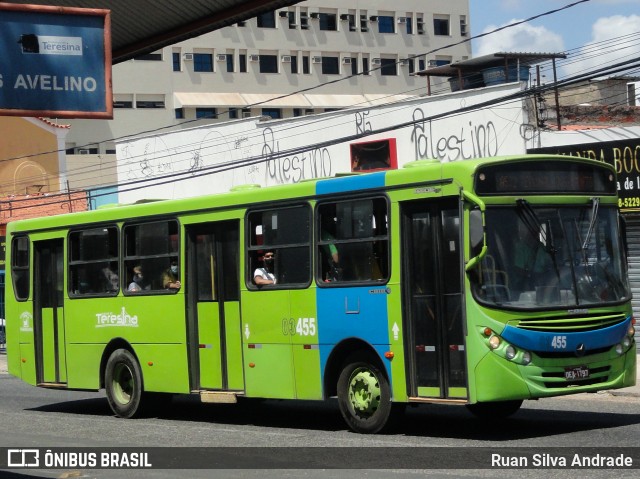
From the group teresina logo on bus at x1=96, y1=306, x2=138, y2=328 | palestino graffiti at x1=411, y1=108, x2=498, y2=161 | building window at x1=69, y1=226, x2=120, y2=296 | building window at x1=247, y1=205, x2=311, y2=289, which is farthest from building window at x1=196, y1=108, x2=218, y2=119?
building window at x1=247, y1=205, x2=311, y2=289

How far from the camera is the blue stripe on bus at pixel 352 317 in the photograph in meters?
13.7

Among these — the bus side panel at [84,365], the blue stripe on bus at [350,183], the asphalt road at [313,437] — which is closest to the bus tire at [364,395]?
the asphalt road at [313,437]

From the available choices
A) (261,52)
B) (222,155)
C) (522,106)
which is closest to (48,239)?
(522,106)

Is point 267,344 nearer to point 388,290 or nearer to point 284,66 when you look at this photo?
point 388,290

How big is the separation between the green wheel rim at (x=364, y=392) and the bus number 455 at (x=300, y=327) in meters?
0.84

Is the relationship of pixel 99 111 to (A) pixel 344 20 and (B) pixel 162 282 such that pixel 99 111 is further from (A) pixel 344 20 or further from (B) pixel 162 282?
(A) pixel 344 20

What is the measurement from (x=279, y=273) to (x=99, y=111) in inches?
161

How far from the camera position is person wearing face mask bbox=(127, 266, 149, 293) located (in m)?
17.3

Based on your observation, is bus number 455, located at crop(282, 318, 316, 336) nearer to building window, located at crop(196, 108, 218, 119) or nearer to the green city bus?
the green city bus

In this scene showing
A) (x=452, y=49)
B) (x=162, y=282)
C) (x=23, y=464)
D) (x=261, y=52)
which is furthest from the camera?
(x=452, y=49)

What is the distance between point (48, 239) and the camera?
62.8 feet

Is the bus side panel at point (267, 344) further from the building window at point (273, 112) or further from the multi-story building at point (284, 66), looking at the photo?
the building window at point (273, 112)

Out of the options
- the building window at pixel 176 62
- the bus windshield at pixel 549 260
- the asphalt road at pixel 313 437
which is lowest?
the asphalt road at pixel 313 437

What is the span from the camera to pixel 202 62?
81.2 metres
